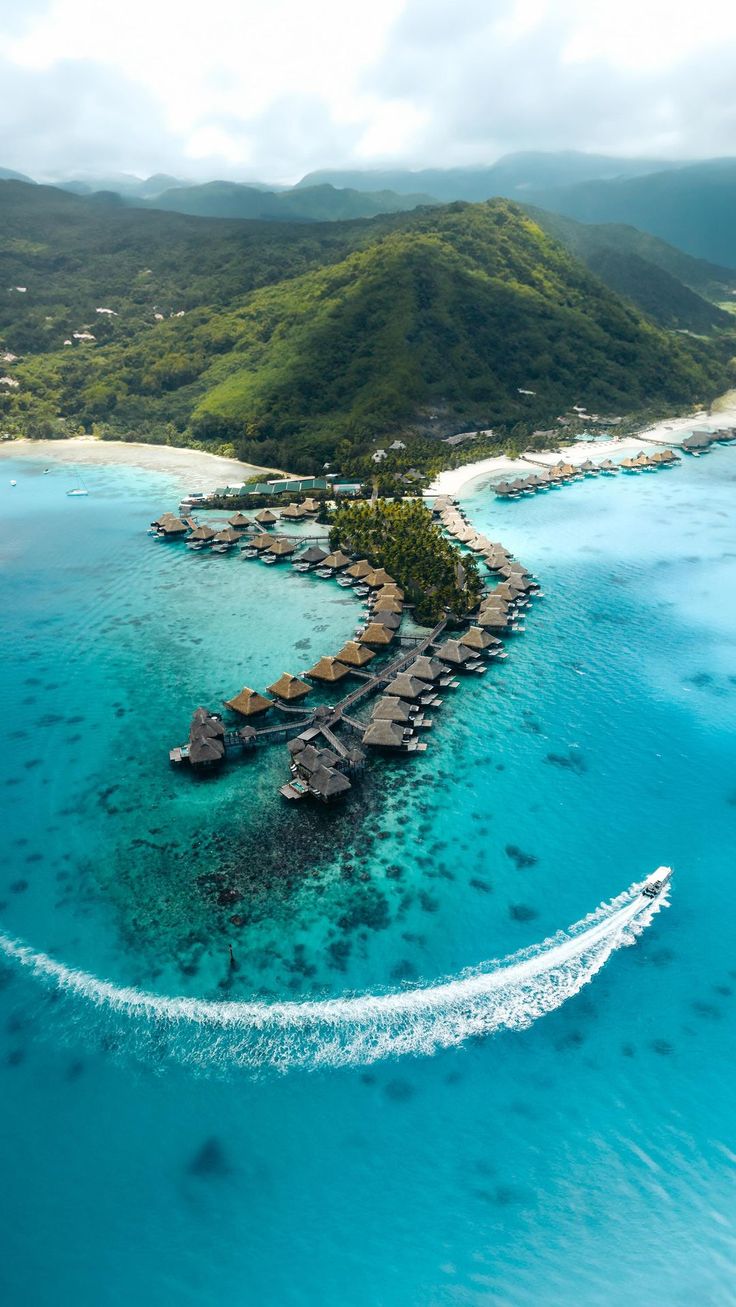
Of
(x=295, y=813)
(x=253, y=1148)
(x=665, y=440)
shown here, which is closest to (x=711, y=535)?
(x=665, y=440)

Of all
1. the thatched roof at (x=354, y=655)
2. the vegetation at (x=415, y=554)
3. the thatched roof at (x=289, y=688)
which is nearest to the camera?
the thatched roof at (x=289, y=688)

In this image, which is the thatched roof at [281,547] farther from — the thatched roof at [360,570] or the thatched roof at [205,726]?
the thatched roof at [205,726]

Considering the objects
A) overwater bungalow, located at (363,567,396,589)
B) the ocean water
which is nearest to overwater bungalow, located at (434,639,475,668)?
the ocean water

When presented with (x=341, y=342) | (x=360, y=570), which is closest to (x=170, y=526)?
(x=360, y=570)

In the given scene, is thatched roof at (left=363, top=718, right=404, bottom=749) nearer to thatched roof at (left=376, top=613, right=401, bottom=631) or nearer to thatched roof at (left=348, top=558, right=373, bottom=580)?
thatched roof at (left=376, top=613, right=401, bottom=631)

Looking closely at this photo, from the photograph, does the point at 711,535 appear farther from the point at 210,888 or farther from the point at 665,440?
the point at 210,888

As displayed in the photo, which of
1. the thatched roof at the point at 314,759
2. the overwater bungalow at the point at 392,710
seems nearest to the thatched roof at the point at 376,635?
the overwater bungalow at the point at 392,710
